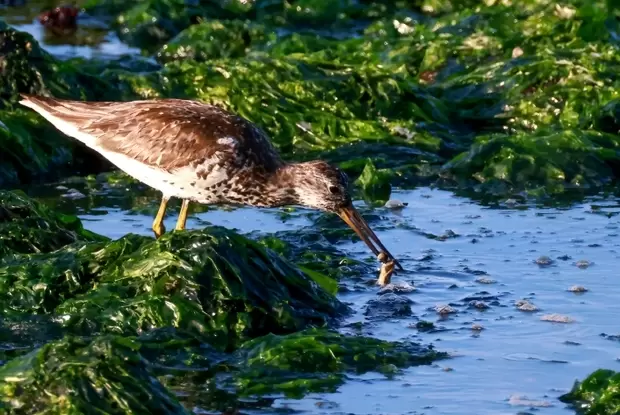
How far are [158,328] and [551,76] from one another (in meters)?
5.22

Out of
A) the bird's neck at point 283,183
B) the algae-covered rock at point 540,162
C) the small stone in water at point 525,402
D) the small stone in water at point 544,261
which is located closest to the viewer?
the small stone in water at point 525,402

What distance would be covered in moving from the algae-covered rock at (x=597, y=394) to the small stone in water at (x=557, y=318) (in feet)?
3.43

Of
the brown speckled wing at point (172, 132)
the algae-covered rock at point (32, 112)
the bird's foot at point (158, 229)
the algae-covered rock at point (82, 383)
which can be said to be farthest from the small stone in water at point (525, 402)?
the algae-covered rock at point (32, 112)

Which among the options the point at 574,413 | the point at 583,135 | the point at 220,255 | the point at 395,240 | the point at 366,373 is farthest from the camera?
the point at 583,135

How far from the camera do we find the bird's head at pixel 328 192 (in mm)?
7781

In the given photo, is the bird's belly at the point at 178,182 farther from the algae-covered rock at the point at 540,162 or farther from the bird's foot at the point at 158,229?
the algae-covered rock at the point at 540,162

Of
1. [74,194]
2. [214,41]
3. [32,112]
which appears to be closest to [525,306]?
[74,194]

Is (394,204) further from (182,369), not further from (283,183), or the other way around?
(182,369)

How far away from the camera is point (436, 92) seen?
11109 millimetres

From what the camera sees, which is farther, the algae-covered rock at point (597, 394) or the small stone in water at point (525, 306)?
the small stone in water at point (525, 306)

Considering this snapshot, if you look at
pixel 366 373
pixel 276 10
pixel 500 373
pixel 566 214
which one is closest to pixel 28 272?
pixel 366 373

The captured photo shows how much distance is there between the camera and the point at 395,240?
8539 mm

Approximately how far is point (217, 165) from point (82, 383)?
2659 mm

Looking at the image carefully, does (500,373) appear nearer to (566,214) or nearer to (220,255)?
(220,255)
